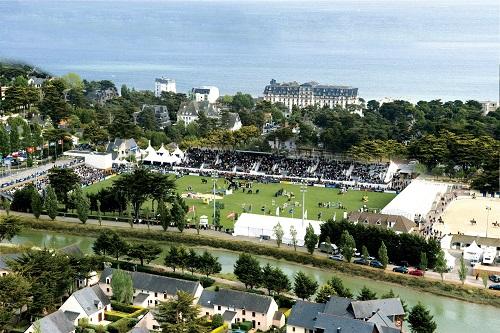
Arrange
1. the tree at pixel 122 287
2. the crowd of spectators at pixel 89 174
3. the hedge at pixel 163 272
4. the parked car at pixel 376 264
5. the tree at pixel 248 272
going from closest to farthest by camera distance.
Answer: the tree at pixel 122 287
the tree at pixel 248 272
the hedge at pixel 163 272
the parked car at pixel 376 264
the crowd of spectators at pixel 89 174

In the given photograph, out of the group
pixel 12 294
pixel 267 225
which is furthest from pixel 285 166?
pixel 12 294

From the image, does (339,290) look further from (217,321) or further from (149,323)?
(149,323)

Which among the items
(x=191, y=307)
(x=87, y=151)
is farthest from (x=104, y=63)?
(x=191, y=307)

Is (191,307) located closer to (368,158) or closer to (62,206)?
(62,206)

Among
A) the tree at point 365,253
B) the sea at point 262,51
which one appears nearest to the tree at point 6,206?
the tree at point 365,253

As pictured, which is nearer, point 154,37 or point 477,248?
point 477,248

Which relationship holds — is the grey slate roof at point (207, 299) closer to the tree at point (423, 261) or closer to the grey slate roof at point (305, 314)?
the grey slate roof at point (305, 314)
